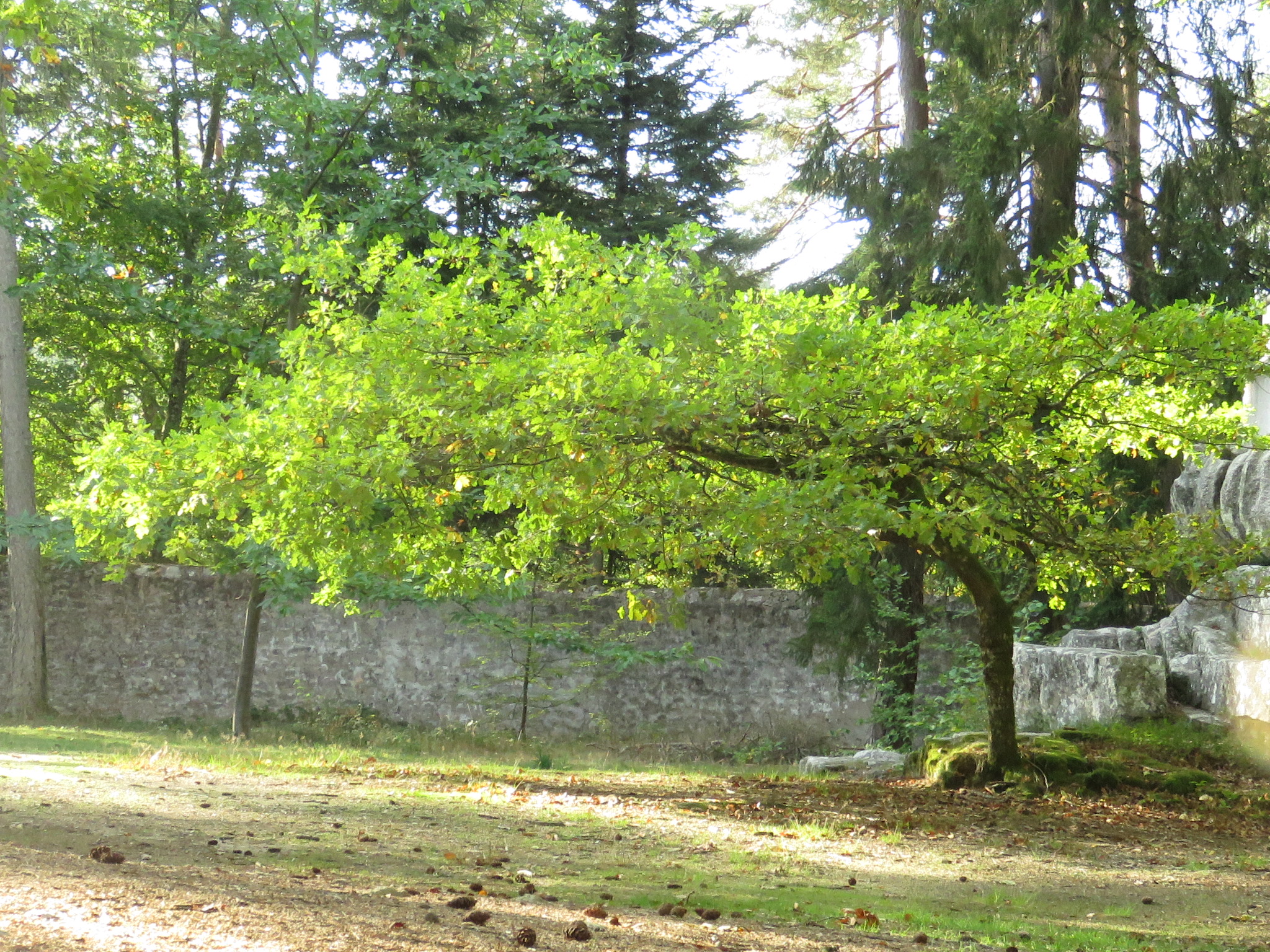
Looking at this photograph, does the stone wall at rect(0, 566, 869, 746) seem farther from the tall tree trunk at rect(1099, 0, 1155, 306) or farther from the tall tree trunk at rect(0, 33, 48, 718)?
the tall tree trunk at rect(1099, 0, 1155, 306)

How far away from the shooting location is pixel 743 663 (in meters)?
13.6

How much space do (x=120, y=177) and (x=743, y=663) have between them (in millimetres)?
10540

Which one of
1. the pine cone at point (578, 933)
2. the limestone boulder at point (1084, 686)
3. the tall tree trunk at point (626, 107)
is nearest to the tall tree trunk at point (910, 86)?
the tall tree trunk at point (626, 107)

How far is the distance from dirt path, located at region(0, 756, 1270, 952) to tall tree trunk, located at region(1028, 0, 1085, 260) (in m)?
6.34

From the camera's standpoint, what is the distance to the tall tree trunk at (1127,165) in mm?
11109

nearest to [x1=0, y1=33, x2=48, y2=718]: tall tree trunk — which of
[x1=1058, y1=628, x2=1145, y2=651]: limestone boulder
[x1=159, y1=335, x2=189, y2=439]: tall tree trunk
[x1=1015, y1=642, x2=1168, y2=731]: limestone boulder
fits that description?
[x1=159, y1=335, x2=189, y2=439]: tall tree trunk

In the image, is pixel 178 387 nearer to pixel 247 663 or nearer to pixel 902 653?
pixel 247 663

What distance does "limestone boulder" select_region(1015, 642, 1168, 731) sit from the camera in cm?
916

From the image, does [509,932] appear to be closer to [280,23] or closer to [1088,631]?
[1088,631]

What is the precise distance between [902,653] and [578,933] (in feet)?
30.7

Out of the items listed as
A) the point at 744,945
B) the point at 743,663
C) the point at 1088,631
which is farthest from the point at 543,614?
the point at 744,945

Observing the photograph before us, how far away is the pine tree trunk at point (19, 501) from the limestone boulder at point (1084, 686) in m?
11.5

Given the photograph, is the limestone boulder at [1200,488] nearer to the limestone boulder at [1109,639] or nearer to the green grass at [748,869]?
the limestone boulder at [1109,639]

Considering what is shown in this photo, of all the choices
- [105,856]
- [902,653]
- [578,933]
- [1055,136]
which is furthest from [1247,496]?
[105,856]
